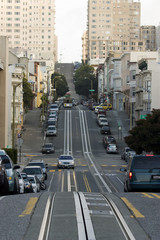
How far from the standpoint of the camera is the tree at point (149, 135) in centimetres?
5141

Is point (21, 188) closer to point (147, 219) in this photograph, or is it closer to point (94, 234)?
point (147, 219)

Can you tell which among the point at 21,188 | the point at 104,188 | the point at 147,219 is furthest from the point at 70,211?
the point at 104,188

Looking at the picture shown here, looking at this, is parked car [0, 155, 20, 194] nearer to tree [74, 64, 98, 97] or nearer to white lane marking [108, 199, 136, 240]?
white lane marking [108, 199, 136, 240]

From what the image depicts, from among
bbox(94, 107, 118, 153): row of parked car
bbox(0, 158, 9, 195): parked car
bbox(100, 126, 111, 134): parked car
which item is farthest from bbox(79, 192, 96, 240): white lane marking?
bbox(100, 126, 111, 134): parked car

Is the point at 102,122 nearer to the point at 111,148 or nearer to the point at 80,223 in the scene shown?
the point at 111,148

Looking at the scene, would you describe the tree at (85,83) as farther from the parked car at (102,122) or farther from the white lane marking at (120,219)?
the white lane marking at (120,219)

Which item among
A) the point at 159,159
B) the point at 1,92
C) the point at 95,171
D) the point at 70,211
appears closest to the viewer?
the point at 70,211

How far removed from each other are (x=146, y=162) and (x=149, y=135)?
108 feet

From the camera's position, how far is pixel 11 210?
12.8 metres

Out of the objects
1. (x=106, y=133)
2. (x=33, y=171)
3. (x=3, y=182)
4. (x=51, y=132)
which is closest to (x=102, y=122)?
(x=106, y=133)

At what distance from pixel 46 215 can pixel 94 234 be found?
2290mm

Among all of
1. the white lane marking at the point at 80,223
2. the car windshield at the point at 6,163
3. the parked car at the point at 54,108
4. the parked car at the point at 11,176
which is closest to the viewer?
the white lane marking at the point at 80,223

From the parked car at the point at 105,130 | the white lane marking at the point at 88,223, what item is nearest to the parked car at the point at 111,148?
the parked car at the point at 105,130

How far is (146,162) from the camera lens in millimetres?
19031
